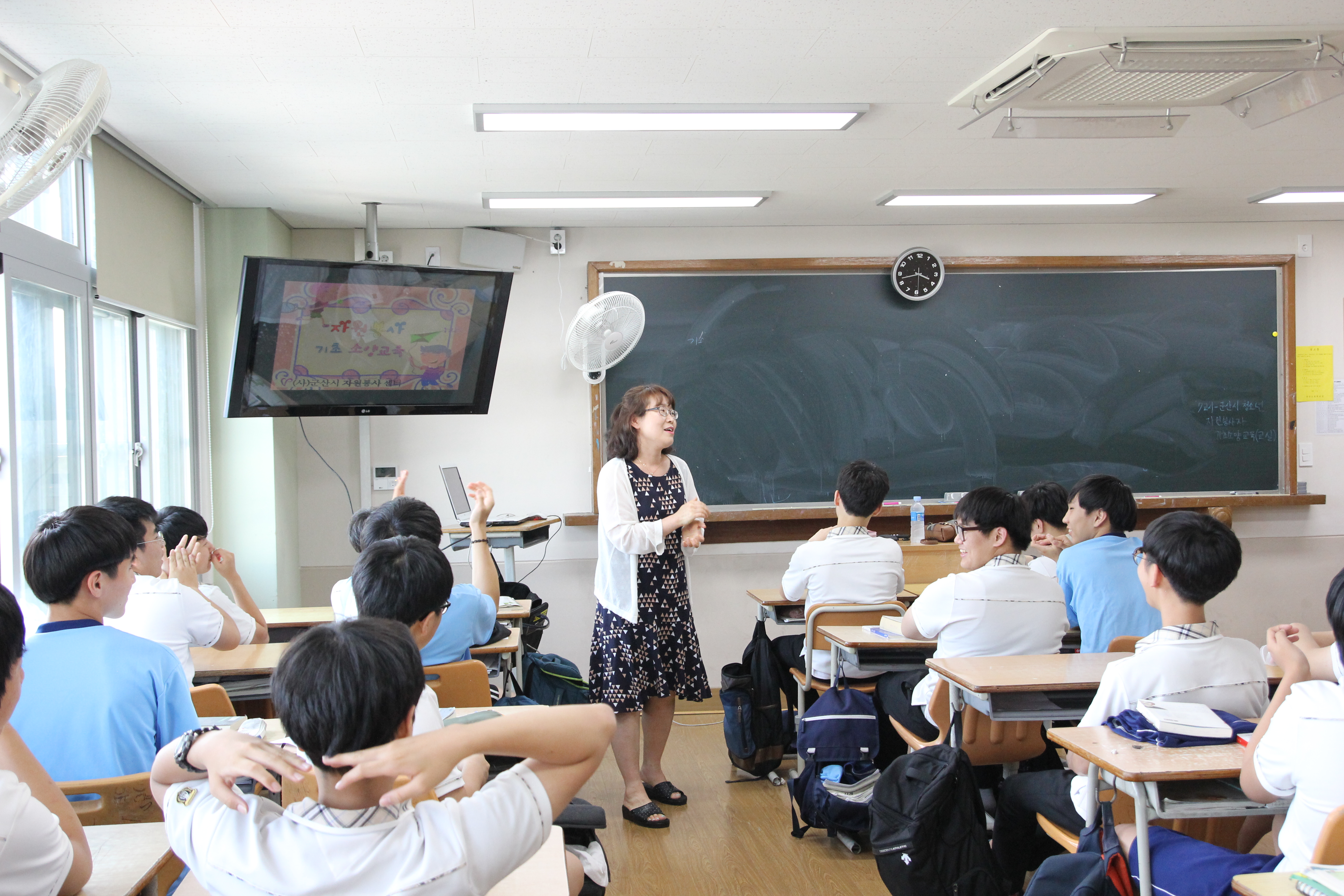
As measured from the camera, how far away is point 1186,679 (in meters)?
2.08

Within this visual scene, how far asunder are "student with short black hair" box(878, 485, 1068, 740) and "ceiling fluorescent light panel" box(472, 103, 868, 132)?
1511mm

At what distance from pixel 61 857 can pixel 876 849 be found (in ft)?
6.13

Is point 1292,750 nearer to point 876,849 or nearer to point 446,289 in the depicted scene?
point 876,849

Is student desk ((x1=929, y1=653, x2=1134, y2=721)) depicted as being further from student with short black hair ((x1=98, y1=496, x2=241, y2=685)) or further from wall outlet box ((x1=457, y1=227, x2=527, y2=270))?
wall outlet box ((x1=457, y1=227, x2=527, y2=270))

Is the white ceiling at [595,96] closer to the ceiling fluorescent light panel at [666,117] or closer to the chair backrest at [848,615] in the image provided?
the ceiling fluorescent light panel at [666,117]

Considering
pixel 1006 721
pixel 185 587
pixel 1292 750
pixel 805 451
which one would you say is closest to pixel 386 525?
pixel 185 587

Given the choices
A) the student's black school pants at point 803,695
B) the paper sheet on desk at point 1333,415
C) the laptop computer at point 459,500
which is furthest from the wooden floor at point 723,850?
the paper sheet on desk at point 1333,415

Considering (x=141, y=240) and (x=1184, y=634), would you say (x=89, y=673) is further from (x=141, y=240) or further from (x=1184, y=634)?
(x=141, y=240)

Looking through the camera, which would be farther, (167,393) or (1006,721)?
(167,393)

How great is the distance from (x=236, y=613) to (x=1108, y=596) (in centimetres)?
270

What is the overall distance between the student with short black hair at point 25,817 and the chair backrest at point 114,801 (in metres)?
0.26

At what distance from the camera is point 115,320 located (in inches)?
150

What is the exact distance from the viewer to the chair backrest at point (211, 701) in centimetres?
236

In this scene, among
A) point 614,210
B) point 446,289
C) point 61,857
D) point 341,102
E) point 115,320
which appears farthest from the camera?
point 614,210
